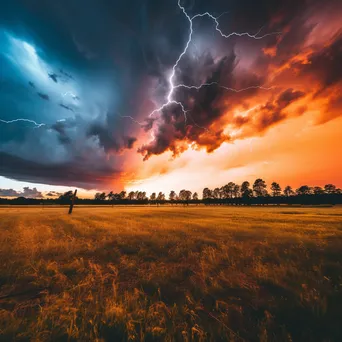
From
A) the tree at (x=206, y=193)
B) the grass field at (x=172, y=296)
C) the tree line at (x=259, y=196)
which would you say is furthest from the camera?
the tree at (x=206, y=193)

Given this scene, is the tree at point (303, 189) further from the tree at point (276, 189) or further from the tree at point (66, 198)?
the tree at point (66, 198)

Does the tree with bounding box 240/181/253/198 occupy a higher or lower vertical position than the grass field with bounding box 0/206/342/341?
higher

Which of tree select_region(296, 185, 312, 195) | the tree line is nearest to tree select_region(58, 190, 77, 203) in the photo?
the tree line

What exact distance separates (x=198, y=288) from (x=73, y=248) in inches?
273

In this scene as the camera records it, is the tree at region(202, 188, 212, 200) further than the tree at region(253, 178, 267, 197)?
Yes

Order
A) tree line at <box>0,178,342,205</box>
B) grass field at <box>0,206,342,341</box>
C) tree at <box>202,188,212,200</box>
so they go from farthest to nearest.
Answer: tree at <box>202,188,212,200</box> → tree line at <box>0,178,342,205</box> → grass field at <box>0,206,342,341</box>

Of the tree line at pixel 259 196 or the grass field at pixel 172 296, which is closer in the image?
the grass field at pixel 172 296

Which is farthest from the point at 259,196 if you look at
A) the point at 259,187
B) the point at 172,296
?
the point at 172,296

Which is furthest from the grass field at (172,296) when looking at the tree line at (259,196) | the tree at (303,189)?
the tree at (303,189)

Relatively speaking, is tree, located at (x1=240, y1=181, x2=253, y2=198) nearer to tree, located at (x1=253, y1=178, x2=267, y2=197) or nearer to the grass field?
tree, located at (x1=253, y1=178, x2=267, y2=197)

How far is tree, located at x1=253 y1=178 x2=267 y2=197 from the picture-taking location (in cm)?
14265

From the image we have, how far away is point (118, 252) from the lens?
26.9 ft

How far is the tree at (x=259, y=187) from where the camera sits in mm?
142650

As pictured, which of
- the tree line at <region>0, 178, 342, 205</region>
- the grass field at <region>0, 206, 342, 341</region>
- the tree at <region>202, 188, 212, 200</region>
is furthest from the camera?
the tree at <region>202, 188, 212, 200</region>
